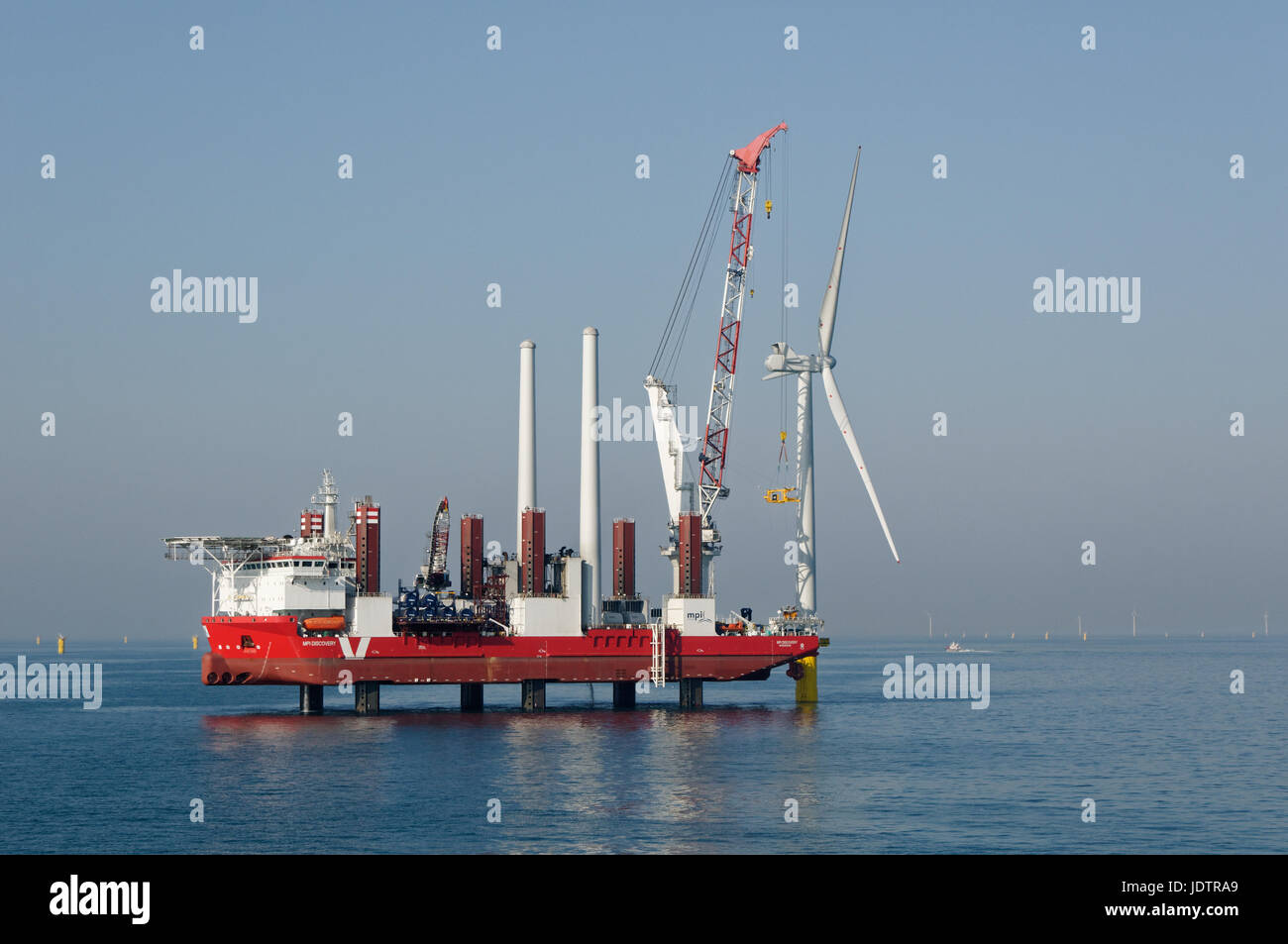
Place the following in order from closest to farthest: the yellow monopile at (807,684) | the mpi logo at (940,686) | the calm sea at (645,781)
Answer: the calm sea at (645,781), the yellow monopile at (807,684), the mpi logo at (940,686)

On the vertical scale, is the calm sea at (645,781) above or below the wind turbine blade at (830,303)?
below

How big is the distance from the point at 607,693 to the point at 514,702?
28.9m

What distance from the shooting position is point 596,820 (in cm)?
5378

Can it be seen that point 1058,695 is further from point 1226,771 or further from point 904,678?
point 1226,771

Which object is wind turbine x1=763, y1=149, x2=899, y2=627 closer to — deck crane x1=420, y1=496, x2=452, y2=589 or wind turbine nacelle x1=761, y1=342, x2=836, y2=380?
wind turbine nacelle x1=761, y1=342, x2=836, y2=380

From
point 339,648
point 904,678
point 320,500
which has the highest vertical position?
point 320,500

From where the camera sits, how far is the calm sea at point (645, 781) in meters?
50.6

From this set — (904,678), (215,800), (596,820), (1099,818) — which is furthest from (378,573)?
(904,678)

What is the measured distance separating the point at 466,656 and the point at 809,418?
38.2 metres
